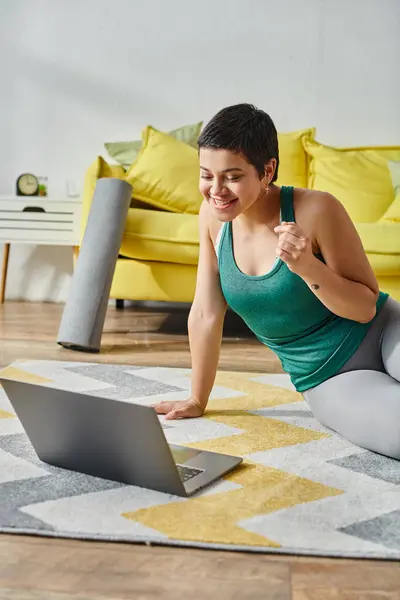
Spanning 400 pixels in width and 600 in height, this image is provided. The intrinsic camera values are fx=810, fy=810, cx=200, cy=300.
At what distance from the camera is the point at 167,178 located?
3.58 metres

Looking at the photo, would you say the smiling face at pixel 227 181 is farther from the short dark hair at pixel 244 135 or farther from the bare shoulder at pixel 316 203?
the bare shoulder at pixel 316 203

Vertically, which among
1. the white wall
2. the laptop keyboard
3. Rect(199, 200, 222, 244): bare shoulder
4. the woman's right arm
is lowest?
the laptop keyboard

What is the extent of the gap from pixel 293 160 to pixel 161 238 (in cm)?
101

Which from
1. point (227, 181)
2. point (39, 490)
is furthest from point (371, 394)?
point (39, 490)

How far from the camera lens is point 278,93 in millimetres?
4477

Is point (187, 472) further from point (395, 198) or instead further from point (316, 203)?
point (395, 198)

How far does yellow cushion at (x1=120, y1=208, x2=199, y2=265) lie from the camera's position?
3252 mm

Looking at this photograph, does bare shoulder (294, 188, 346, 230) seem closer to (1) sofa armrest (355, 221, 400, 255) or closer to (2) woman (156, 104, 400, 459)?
(2) woman (156, 104, 400, 459)

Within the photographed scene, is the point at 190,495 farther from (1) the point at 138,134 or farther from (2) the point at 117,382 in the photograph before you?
(1) the point at 138,134

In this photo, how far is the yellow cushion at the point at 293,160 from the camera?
3.91 metres

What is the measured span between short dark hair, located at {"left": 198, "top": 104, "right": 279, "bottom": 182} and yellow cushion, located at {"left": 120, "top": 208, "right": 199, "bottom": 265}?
1.68m

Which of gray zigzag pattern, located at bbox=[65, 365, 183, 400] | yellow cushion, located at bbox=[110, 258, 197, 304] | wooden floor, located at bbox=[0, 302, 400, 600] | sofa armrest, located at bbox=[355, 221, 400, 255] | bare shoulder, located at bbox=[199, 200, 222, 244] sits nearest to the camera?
wooden floor, located at bbox=[0, 302, 400, 600]

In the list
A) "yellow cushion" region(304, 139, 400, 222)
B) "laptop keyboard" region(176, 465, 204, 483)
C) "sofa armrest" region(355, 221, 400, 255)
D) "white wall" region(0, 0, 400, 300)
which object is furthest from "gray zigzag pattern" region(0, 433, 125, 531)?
"white wall" region(0, 0, 400, 300)

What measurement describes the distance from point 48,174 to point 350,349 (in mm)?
3231
